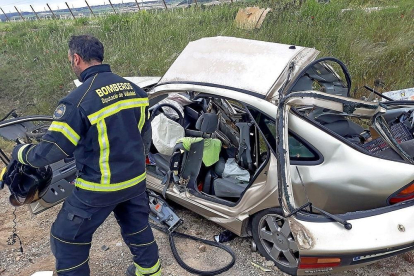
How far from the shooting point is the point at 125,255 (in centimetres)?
322

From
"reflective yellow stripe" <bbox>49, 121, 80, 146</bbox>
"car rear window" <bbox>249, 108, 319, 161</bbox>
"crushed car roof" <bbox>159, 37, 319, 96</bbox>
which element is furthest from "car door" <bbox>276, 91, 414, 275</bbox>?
"reflective yellow stripe" <bbox>49, 121, 80, 146</bbox>

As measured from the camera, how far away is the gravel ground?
2.94m

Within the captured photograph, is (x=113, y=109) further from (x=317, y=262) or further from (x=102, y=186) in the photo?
(x=317, y=262)

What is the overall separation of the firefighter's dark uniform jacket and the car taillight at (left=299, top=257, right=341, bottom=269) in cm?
118

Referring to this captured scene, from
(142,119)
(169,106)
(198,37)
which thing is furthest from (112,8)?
(142,119)

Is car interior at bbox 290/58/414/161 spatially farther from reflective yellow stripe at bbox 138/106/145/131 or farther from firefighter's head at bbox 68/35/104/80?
firefighter's head at bbox 68/35/104/80

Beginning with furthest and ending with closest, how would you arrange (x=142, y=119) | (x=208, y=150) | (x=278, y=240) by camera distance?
(x=208, y=150), (x=278, y=240), (x=142, y=119)

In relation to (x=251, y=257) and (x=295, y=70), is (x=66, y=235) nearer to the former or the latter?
(x=251, y=257)

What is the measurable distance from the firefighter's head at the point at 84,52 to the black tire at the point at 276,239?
5.43 ft

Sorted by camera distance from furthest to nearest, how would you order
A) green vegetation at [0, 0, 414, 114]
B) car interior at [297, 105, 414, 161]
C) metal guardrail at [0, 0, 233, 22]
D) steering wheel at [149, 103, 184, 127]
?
metal guardrail at [0, 0, 233, 22], green vegetation at [0, 0, 414, 114], steering wheel at [149, 103, 184, 127], car interior at [297, 105, 414, 161]

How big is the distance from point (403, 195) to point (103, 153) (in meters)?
1.93

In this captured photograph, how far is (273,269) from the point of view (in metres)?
2.95

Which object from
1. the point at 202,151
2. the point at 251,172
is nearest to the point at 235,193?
the point at 251,172

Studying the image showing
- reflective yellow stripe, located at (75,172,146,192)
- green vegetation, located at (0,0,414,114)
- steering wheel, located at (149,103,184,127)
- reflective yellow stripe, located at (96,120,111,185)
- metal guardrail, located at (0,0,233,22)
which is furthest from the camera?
metal guardrail, located at (0,0,233,22)
